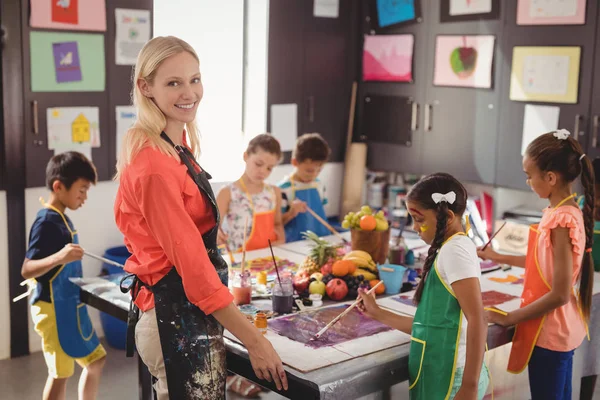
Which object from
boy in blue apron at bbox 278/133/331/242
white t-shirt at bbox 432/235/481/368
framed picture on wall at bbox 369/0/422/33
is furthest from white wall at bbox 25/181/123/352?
white t-shirt at bbox 432/235/481/368

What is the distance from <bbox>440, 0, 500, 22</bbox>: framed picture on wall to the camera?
4.84 m

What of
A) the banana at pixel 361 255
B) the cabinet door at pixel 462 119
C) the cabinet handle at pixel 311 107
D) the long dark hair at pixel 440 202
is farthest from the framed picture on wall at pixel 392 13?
the long dark hair at pixel 440 202

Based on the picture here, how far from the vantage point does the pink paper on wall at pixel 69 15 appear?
399 cm

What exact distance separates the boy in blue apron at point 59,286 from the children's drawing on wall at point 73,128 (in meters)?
1.18

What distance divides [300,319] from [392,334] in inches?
12.2

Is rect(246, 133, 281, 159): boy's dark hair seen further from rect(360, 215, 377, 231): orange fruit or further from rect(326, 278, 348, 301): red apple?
rect(326, 278, 348, 301): red apple

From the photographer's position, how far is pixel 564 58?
179 inches

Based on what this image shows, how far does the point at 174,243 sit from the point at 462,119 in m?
3.66

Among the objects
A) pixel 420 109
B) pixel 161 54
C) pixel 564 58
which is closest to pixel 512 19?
pixel 564 58

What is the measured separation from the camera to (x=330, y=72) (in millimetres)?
5582

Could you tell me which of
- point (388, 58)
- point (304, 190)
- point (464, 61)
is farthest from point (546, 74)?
point (304, 190)

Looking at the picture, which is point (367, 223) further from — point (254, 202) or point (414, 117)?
point (414, 117)

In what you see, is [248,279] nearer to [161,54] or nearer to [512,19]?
[161,54]

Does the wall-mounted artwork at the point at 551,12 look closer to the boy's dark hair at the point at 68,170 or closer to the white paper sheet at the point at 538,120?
the white paper sheet at the point at 538,120
